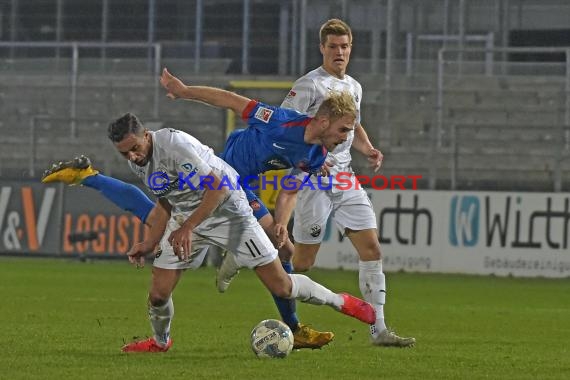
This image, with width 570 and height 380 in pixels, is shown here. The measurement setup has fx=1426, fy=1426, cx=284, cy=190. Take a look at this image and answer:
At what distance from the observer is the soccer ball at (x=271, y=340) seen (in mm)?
9375

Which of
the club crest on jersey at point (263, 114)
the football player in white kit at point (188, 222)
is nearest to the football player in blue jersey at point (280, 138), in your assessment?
the club crest on jersey at point (263, 114)

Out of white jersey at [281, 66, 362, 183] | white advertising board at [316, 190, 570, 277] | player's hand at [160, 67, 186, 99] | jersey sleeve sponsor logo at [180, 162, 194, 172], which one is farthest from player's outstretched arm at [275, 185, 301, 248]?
white advertising board at [316, 190, 570, 277]

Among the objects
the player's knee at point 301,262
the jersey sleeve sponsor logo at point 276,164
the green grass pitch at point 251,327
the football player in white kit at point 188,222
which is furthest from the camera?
the player's knee at point 301,262

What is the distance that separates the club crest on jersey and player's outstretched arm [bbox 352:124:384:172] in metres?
1.42

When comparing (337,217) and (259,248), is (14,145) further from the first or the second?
(259,248)

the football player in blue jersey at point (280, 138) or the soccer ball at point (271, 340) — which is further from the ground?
the football player in blue jersey at point (280, 138)

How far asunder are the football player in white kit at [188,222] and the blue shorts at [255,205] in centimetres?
67

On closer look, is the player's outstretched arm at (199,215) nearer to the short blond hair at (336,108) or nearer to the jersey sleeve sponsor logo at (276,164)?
the jersey sleeve sponsor logo at (276,164)

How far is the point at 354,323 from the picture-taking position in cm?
1283

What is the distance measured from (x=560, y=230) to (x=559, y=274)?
636mm

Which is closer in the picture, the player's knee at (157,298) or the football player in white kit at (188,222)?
the football player in white kit at (188,222)

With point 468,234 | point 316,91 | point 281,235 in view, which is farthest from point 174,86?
point 468,234

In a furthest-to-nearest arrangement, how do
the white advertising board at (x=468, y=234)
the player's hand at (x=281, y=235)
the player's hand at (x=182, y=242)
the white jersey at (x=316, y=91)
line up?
the white advertising board at (x=468, y=234)
the white jersey at (x=316, y=91)
the player's hand at (x=281, y=235)
the player's hand at (x=182, y=242)

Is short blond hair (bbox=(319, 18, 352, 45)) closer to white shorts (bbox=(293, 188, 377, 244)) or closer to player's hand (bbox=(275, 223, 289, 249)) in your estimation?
white shorts (bbox=(293, 188, 377, 244))
